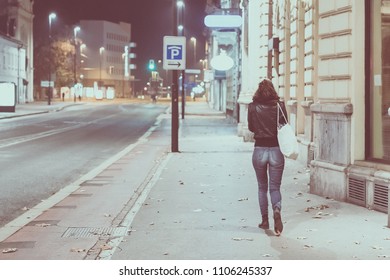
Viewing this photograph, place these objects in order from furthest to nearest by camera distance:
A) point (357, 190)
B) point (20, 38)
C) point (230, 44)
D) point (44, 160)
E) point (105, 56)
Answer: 1. point (105, 56)
2. point (20, 38)
3. point (230, 44)
4. point (44, 160)
5. point (357, 190)

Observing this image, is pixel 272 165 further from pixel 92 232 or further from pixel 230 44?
pixel 230 44

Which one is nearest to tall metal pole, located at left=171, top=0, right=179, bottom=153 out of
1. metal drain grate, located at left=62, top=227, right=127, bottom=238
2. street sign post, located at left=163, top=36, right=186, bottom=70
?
street sign post, located at left=163, top=36, right=186, bottom=70

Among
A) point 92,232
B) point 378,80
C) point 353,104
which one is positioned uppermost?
point 378,80

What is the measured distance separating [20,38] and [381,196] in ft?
243

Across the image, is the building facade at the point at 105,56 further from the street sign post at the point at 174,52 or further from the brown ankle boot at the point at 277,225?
the brown ankle boot at the point at 277,225

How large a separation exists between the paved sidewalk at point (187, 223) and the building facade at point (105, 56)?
136997 mm

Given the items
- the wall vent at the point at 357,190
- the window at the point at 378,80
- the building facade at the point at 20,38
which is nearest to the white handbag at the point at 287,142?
the wall vent at the point at 357,190

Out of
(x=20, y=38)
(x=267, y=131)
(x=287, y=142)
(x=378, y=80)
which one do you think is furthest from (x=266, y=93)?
(x=20, y=38)

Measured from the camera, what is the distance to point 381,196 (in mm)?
9617

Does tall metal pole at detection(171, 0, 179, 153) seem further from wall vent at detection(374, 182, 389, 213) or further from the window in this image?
wall vent at detection(374, 182, 389, 213)

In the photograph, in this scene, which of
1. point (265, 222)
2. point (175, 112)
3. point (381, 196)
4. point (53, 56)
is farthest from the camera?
point (53, 56)

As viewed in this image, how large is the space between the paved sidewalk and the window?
116 cm

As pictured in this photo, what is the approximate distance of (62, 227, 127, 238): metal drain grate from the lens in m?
8.21
